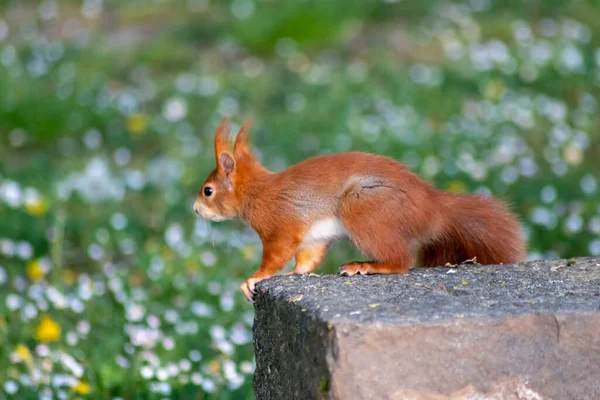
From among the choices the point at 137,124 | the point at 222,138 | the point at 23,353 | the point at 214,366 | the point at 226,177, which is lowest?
the point at 214,366

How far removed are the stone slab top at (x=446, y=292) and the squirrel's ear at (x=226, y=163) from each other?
39cm

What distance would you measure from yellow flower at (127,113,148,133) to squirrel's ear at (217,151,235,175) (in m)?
2.83

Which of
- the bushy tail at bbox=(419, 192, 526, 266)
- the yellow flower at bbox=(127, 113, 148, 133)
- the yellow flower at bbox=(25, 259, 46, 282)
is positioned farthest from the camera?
the yellow flower at bbox=(127, 113, 148, 133)

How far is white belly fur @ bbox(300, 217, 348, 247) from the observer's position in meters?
2.31

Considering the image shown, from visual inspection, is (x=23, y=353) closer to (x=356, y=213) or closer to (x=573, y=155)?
(x=356, y=213)

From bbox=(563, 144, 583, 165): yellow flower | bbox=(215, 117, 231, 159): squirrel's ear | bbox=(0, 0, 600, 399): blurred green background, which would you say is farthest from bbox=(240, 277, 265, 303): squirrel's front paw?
bbox=(563, 144, 583, 165): yellow flower

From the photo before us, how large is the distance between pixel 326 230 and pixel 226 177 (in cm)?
35

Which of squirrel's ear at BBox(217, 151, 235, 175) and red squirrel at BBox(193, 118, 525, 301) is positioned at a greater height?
squirrel's ear at BBox(217, 151, 235, 175)

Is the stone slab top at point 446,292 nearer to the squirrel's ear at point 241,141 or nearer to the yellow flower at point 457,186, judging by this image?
the squirrel's ear at point 241,141

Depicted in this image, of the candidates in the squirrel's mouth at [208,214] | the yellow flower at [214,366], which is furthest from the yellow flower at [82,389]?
the squirrel's mouth at [208,214]

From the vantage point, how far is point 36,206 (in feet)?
13.3

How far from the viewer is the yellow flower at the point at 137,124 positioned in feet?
17.3

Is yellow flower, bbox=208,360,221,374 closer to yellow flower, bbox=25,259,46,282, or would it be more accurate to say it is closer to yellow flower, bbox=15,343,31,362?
yellow flower, bbox=15,343,31,362

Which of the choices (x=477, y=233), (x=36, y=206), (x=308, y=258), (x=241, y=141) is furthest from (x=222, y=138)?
(x=36, y=206)
